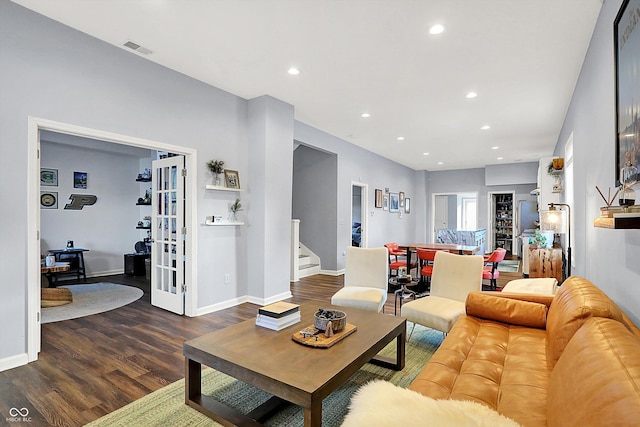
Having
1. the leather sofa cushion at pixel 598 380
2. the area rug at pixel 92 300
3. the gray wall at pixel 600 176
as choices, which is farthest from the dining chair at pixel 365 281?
the area rug at pixel 92 300

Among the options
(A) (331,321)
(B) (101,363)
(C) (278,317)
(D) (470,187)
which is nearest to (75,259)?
(B) (101,363)

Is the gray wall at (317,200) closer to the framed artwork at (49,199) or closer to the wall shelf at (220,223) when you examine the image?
the wall shelf at (220,223)

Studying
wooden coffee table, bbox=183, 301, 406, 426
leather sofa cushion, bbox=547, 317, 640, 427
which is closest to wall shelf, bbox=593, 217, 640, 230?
leather sofa cushion, bbox=547, 317, 640, 427

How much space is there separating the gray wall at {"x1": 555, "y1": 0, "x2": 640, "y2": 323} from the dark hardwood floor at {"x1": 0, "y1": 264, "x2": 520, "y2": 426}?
236 centimetres

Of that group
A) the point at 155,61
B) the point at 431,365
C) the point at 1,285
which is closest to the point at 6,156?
the point at 1,285

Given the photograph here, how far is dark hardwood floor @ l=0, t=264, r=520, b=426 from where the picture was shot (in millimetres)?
2234

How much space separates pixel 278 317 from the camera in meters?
2.35

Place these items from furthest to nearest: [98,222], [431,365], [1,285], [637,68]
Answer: [98,222] → [1,285] → [431,365] → [637,68]

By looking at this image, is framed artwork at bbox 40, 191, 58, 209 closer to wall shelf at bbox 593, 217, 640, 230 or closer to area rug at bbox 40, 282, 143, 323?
area rug at bbox 40, 282, 143, 323

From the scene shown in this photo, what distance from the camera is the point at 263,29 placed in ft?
10.0

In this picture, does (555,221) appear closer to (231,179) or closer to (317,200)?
(231,179)

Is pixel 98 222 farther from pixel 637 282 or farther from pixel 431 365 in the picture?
pixel 637 282

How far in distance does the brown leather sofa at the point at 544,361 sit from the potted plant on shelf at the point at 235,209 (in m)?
3.23

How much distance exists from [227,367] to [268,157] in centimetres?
332
